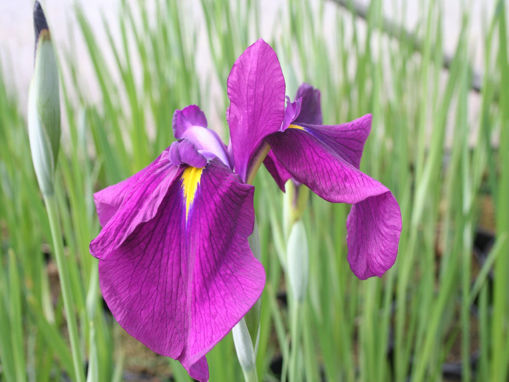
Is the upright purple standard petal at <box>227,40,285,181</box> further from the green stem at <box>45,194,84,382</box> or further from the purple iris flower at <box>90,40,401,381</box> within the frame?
the green stem at <box>45,194,84,382</box>

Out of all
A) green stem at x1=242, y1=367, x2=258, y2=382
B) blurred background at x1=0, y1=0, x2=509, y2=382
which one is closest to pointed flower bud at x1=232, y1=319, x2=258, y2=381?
green stem at x1=242, y1=367, x2=258, y2=382

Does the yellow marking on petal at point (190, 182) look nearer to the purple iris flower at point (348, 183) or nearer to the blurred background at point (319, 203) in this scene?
the purple iris flower at point (348, 183)

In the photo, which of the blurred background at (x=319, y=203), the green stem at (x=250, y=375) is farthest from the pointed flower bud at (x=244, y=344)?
the blurred background at (x=319, y=203)

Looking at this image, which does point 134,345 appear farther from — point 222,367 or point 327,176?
point 327,176

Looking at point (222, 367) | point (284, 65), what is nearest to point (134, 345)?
point (222, 367)

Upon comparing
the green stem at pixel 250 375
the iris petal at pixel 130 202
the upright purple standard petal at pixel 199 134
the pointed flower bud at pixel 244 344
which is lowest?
the green stem at pixel 250 375

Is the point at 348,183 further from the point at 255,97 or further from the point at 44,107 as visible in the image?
the point at 44,107
